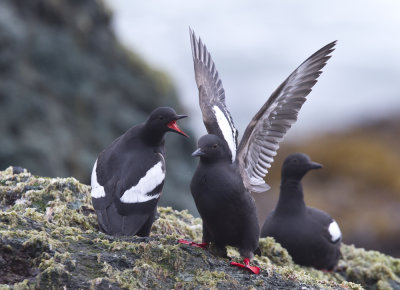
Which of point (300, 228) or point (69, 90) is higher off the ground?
point (69, 90)

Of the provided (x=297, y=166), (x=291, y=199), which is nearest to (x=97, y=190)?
(x=291, y=199)

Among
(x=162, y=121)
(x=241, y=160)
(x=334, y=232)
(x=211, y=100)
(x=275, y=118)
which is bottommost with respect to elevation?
(x=334, y=232)

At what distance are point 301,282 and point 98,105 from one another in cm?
781

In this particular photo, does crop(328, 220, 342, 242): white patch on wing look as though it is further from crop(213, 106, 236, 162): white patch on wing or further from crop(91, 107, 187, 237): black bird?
crop(91, 107, 187, 237): black bird

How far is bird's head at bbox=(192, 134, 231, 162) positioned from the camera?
6.18 metres

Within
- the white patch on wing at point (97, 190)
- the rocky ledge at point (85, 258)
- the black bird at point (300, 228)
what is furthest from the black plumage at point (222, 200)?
the black bird at point (300, 228)

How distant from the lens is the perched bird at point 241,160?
6.09m

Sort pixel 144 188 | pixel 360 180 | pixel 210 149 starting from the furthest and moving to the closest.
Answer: pixel 360 180 → pixel 144 188 → pixel 210 149

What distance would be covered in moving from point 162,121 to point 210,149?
1.38m

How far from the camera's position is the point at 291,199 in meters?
9.94

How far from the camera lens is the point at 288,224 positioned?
31.5ft

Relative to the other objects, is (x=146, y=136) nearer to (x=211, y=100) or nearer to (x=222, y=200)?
(x=211, y=100)

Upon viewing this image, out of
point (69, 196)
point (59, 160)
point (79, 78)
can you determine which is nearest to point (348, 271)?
point (69, 196)

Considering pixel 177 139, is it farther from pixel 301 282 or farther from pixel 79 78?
pixel 301 282
